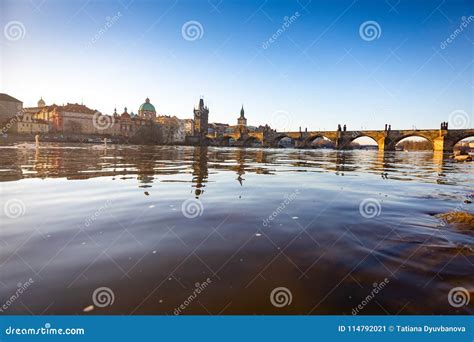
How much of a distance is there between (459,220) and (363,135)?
10075cm

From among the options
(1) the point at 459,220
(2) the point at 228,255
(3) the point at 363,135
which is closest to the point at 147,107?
(3) the point at 363,135

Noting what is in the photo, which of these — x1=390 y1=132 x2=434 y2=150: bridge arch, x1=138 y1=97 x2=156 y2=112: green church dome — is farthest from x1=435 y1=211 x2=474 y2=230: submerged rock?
x1=138 y1=97 x2=156 y2=112: green church dome

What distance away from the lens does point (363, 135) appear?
9756 cm

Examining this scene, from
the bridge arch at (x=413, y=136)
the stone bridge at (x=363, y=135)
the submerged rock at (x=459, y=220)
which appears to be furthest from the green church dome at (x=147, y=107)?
the submerged rock at (x=459, y=220)

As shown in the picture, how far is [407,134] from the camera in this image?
8481 cm

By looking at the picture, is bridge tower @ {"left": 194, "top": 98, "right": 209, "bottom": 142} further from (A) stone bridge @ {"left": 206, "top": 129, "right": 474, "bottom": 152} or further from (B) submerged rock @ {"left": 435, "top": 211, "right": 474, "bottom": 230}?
(B) submerged rock @ {"left": 435, "top": 211, "right": 474, "bottom": 230}

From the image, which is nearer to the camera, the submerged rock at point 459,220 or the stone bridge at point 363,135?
the submerged rock at point 459,220

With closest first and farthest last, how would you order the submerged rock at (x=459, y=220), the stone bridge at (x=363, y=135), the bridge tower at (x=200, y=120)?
the submerged rock at (x=459, y=220), the stone bridge at (x=363, y=135), the bridge tower at (x=200, y=120)

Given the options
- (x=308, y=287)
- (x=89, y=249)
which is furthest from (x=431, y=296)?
(x=89, y=249)

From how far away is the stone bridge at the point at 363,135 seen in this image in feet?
243

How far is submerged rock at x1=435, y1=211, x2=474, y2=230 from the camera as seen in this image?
17.6 ft

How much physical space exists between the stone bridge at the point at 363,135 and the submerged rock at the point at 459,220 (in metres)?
83.8

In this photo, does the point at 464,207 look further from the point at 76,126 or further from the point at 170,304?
the point at 76,126

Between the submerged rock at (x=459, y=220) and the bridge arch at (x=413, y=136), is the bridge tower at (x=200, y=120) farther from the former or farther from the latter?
the submerged rock at (x=459, y=220)
